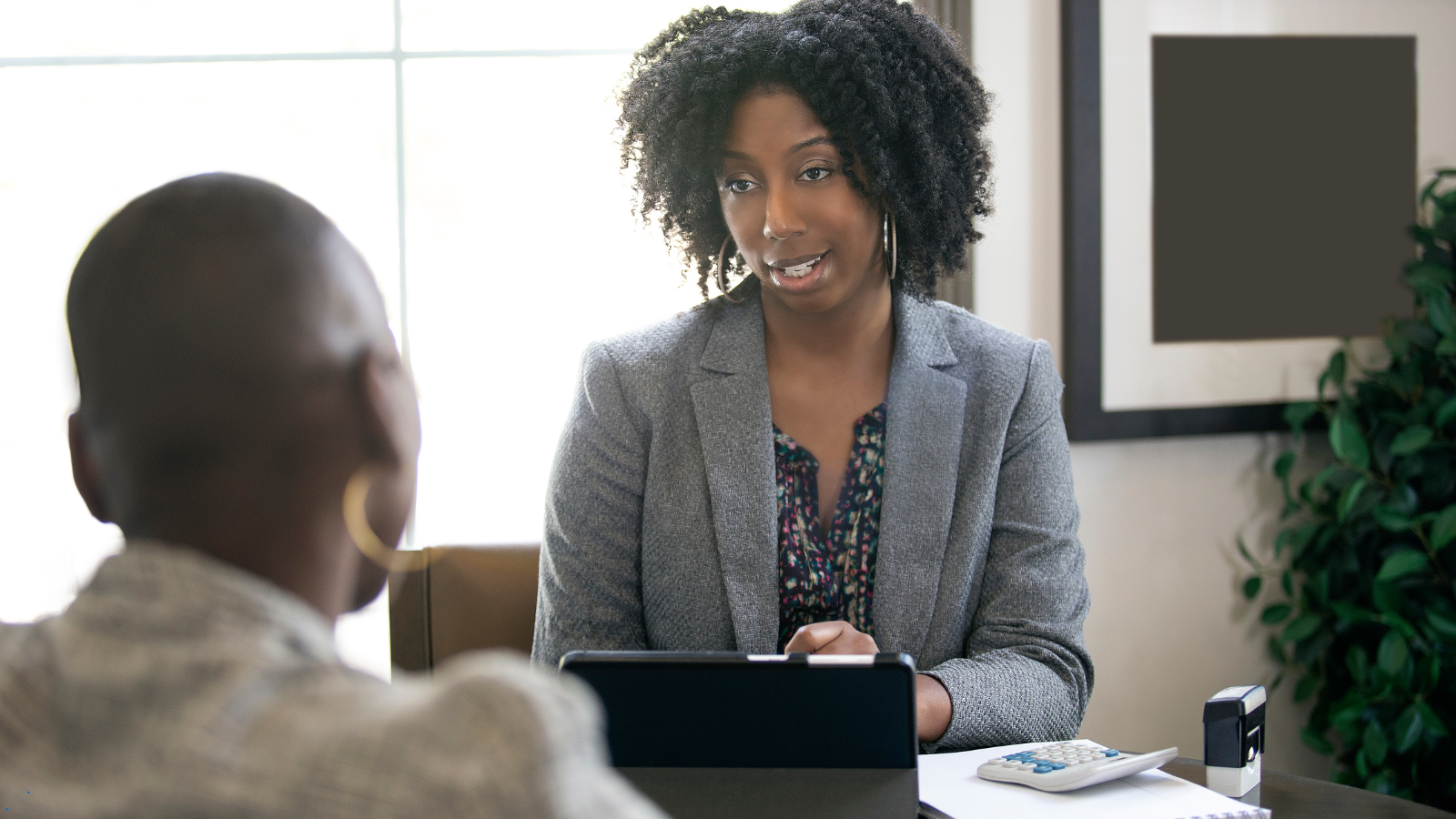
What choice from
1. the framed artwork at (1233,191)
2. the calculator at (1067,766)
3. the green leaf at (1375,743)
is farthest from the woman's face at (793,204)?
the green leaf at (1375,743)

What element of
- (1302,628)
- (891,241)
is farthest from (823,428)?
(1302,628)

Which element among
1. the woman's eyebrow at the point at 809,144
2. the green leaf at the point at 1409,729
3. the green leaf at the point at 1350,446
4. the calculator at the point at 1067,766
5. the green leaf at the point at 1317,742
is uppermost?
the woman's eyebrow at the point at 809,144

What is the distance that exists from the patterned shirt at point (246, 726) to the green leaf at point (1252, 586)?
7.86ft

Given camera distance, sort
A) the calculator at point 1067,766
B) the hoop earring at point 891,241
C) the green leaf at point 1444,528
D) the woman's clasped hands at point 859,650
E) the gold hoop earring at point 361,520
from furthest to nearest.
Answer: the green leaf at point 1444,528
the hoop earring at point 891,241
the woman's clasped hands at point 859,650
the calculator at point 1067,766
the gold hoop earring at point 361,520

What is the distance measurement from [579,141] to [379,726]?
2.13 metres

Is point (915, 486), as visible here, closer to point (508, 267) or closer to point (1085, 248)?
point (1085, 248)

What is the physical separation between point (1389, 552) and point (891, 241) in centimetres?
141

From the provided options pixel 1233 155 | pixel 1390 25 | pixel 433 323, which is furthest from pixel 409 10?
pixel 1390 25

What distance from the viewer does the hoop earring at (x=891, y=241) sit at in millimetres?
1719

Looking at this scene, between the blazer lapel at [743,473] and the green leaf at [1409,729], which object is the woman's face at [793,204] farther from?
the green leaf at [1409,729]

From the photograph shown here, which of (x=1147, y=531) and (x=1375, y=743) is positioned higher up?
(x=1147, y=531)

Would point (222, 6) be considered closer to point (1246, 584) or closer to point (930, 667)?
point (930, 667)

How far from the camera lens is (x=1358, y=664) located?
2365 millimetres

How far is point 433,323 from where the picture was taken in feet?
8.02
